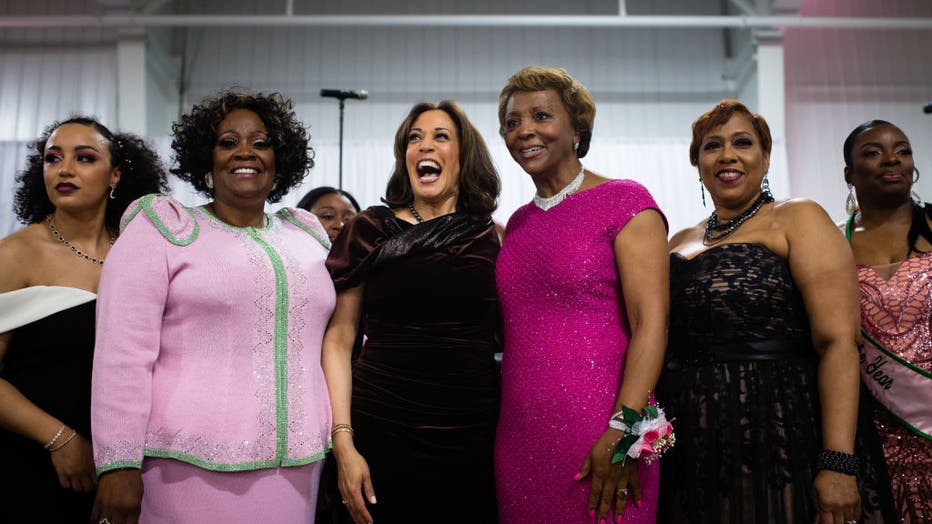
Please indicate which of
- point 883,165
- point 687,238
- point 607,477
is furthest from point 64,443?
point 883,165

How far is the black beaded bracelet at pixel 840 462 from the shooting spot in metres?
1.96

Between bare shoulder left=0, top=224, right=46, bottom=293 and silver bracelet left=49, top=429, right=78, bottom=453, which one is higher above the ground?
bare shoulder left=0, top=224, right=46, bottom=293

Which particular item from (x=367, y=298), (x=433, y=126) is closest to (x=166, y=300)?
(x=367, y=298)

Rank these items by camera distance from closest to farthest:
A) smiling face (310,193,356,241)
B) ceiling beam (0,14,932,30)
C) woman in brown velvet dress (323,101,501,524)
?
1. woman in brown velvet dress (323,101,501,524)
2. smiling face (310,193,356,241)
3. ceiling beam (0,14,932,30)

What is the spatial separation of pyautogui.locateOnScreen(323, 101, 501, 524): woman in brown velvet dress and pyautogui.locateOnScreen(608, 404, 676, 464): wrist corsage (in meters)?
0.48

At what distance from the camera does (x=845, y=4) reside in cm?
783

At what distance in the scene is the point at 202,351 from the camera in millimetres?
1940

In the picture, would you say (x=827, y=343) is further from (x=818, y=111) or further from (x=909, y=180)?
(x=818, y=111)

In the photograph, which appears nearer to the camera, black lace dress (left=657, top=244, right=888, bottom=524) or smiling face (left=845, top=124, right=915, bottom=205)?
black lace dress (left=657, top=244, right=888, bottom=524)

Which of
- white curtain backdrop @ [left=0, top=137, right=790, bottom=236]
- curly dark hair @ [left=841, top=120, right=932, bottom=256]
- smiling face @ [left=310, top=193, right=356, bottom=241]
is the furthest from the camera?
white curtain backdrop @ [left=0, top=137, right=790, bottom=236]

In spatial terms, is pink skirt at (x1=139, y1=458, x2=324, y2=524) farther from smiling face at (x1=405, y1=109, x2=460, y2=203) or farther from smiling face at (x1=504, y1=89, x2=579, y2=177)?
smiling face at (x1=504, y1=89, x2=579, y2=177)

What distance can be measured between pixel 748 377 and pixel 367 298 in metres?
1.10

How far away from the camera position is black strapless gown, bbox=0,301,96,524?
84.4 inches

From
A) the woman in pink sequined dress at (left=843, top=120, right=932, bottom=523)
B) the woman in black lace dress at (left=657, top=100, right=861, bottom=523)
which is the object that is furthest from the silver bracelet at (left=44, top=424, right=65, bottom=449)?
the woman in pink sequined dress at (left=843, top=120, right=932, bottom=523)
